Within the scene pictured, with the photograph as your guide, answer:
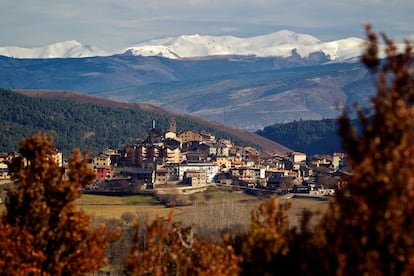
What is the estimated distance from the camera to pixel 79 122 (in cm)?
14188

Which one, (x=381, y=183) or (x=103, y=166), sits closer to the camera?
(x=381, y=183)

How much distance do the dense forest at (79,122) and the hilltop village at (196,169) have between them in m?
21.9

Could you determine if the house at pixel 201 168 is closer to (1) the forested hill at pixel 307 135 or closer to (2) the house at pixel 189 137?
(2) the house at pixel 189 137

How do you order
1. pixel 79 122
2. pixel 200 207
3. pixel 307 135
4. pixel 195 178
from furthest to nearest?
pixel 307 135 < pixel 79 122 < pixel 195 178 < pixel 200 207

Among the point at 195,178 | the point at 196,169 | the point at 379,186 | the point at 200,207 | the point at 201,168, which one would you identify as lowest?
the point at 200,207

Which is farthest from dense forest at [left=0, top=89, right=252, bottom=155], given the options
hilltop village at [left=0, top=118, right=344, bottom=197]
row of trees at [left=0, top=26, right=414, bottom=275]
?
row of trees at [left=0, top=26, right=414, bottom=275]

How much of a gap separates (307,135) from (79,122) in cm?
4568

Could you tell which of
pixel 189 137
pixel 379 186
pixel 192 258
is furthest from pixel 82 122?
pixel 379 186

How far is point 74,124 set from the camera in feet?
458

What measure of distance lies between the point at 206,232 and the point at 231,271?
2798 cm

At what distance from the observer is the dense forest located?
126 meters

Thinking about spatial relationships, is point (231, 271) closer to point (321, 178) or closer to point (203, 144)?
point (321, 178)

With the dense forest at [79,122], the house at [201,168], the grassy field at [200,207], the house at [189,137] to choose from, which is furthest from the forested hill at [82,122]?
the grassy field at [200,207]

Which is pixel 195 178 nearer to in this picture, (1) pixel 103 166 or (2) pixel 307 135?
(1) pixel 103 166
